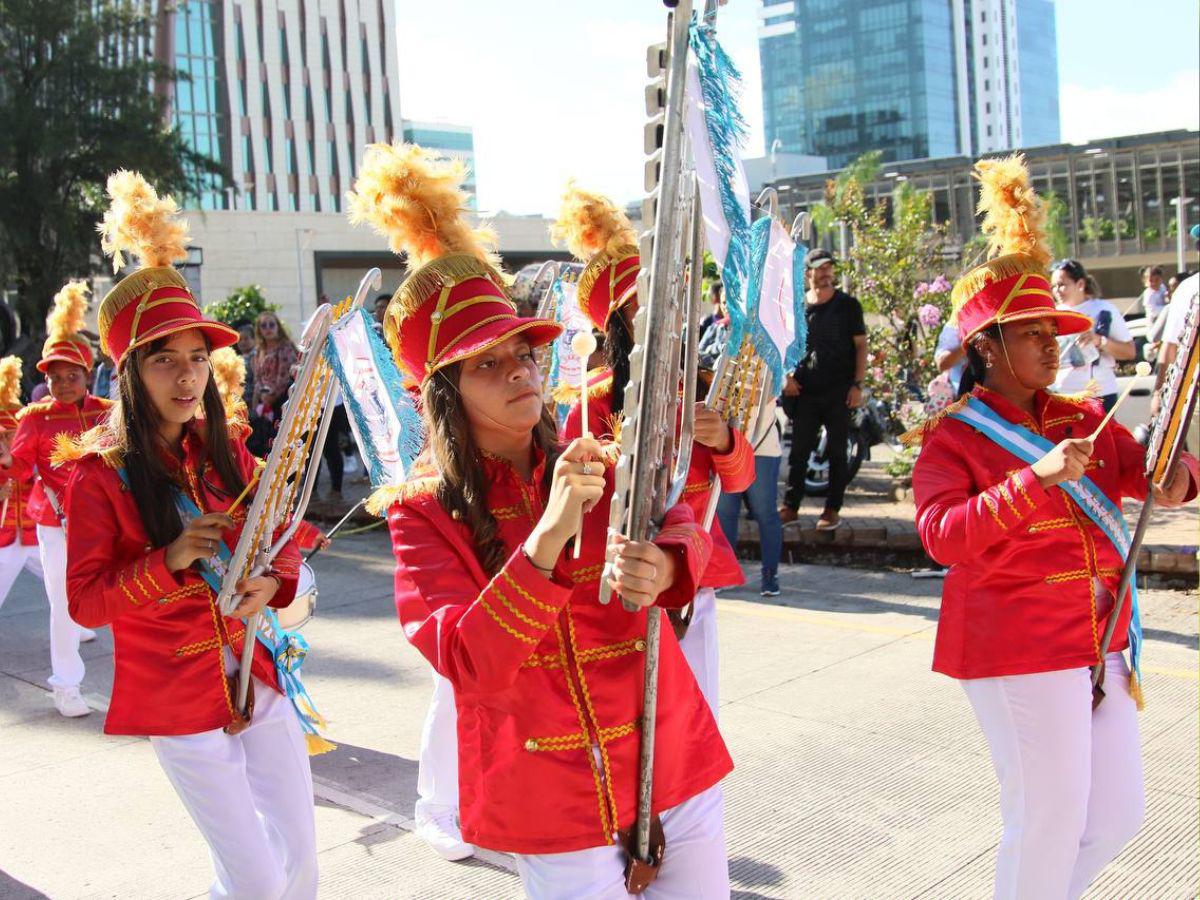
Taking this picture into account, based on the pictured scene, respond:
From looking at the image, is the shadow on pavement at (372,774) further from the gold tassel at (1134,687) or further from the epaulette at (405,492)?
the gold tassel at (1134,687)

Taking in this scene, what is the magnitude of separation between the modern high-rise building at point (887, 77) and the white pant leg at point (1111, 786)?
148 m

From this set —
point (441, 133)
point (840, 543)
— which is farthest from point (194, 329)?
point (441, 133)

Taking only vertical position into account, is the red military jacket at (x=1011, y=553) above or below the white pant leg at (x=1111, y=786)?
above

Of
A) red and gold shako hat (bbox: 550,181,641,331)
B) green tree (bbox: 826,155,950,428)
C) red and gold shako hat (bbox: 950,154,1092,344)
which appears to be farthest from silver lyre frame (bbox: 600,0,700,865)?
green tree (bbox: 826,155,950,428)

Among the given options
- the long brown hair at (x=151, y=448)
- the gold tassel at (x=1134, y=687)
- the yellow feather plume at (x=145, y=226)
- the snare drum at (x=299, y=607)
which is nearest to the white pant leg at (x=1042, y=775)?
the gold tassel at (x=1134, y=687)

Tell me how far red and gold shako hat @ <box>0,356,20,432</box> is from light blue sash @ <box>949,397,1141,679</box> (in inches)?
239

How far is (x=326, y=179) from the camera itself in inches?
3189

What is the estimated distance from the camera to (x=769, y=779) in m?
4.79

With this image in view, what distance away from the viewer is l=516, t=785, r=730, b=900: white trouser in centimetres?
225

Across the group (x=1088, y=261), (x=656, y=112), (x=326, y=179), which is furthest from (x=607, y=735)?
(x=326, y=179)

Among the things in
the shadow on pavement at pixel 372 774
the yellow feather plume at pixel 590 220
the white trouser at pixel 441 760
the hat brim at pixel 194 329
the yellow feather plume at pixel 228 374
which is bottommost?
the shadow on pavement at pixel 372 774

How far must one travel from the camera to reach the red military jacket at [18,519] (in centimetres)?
679

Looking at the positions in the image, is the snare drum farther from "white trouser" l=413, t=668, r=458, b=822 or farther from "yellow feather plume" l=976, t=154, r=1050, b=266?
"yellow feather plume" l=976, t=154, r=1050, b=266

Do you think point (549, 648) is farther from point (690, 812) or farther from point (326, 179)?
point (326, 179)
